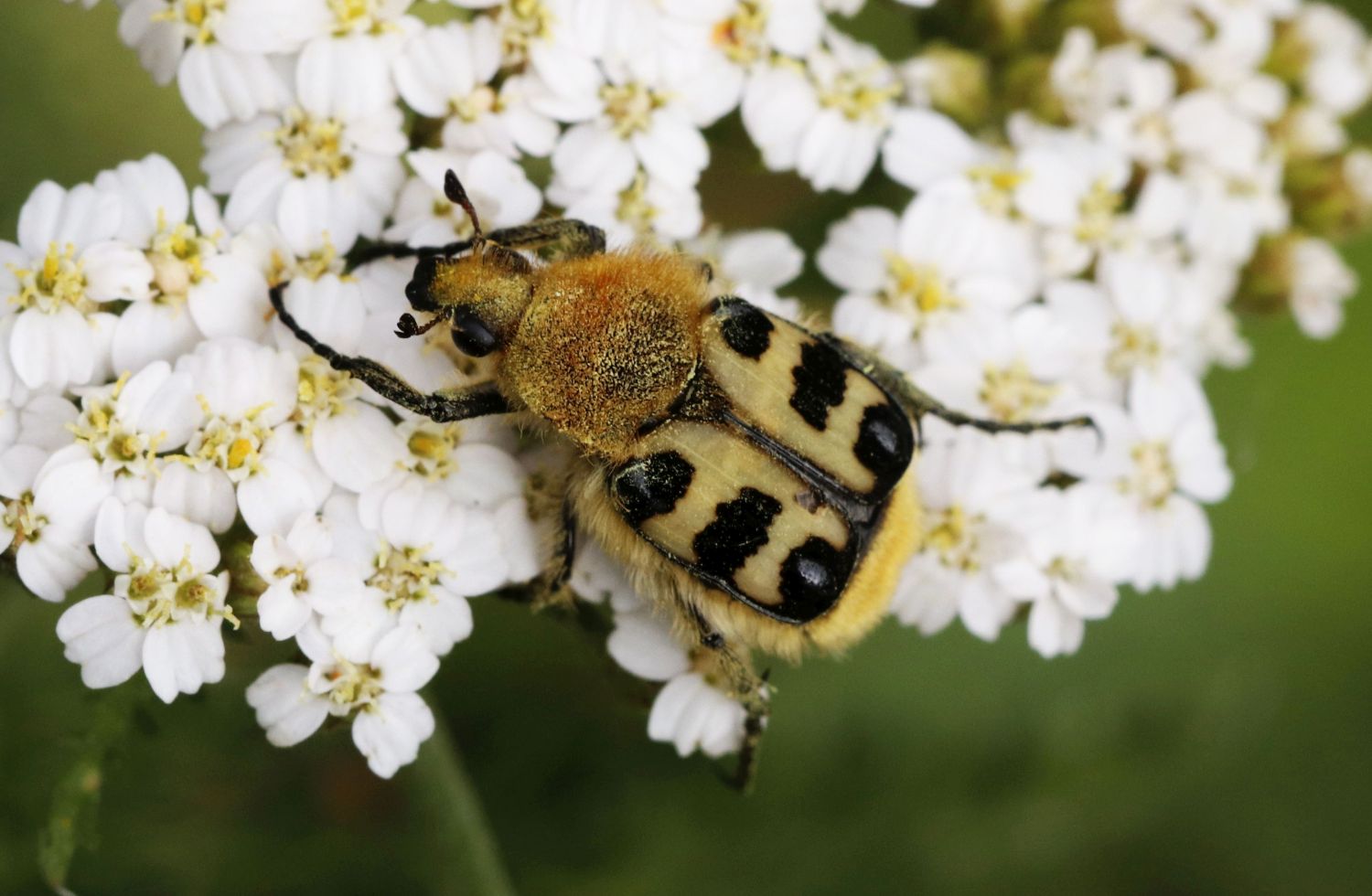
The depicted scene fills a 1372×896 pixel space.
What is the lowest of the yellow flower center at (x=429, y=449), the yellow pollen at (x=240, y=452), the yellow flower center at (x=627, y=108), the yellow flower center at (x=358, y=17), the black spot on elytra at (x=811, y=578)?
the black spot on elytra at (x=811, y=578)

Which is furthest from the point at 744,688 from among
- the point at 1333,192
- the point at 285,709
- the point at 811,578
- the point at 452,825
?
the point at 1333,192

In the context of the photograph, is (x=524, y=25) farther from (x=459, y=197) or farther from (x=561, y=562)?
(x=561, y=562)

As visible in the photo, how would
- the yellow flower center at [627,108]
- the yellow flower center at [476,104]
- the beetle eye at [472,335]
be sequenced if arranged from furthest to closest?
the yellow flower center at [627,108]
the yellow flower center at [476,104]
the beetle eye at [472,335]

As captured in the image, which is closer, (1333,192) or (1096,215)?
(1096,215)

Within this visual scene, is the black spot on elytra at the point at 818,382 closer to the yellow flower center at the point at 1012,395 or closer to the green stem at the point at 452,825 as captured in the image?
the yellow flower center at the point at 1012,395

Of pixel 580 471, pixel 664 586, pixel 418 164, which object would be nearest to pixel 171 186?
pixel 418 164

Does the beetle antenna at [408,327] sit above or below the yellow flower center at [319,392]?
above

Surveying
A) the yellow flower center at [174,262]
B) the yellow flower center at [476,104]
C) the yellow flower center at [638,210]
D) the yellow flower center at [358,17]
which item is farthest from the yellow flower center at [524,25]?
the yellow flower center at [174,262]

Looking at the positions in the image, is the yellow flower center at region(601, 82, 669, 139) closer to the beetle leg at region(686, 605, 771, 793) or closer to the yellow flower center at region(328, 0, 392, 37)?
the yellow flower center at region(328, 0, 392, 37)
